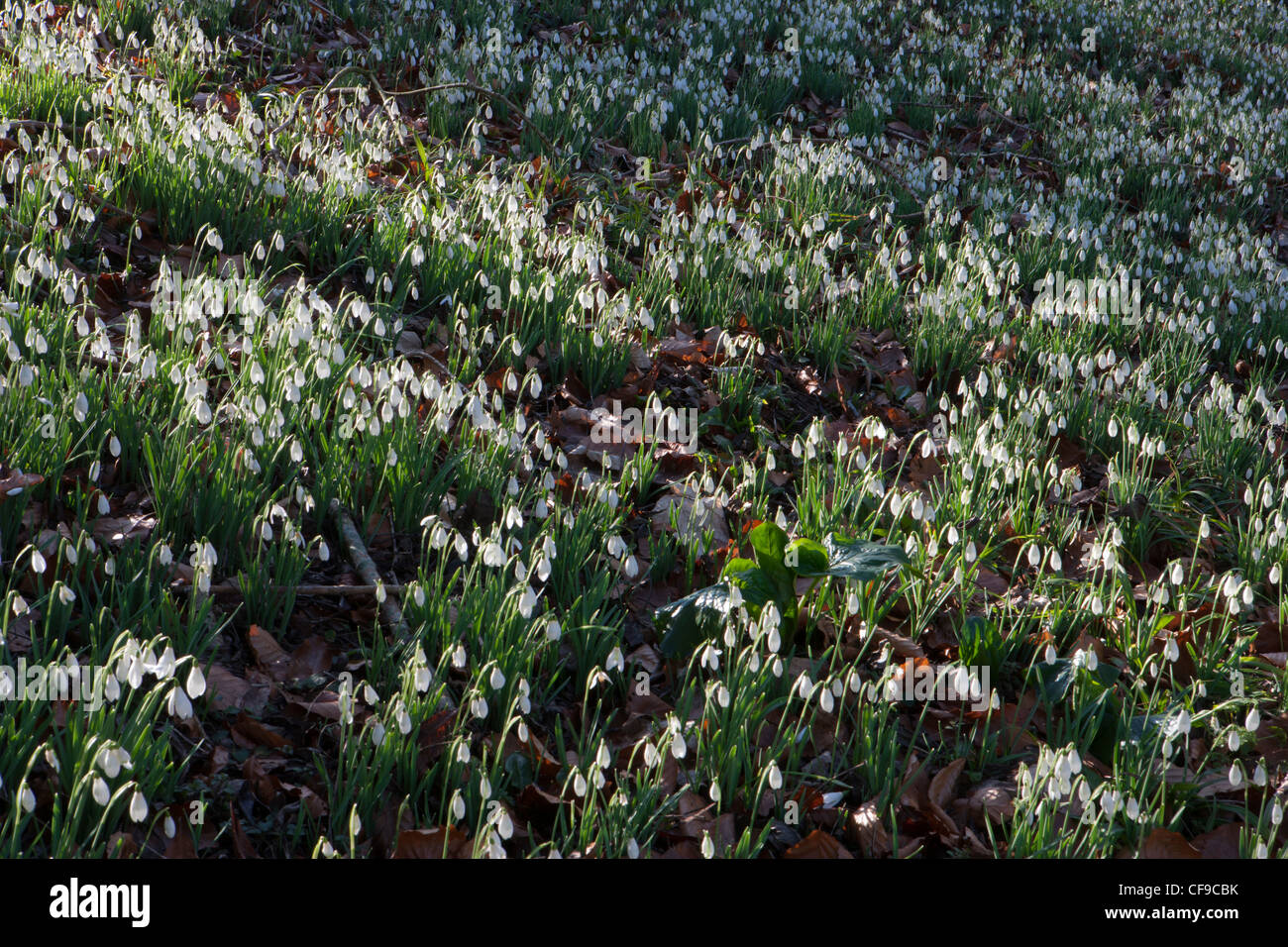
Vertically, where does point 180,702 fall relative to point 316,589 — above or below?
above

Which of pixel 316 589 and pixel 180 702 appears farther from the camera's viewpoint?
pixel 316 589

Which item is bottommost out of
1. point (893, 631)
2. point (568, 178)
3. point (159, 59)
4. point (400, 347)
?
point (893, 631)

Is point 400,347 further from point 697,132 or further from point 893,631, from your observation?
point 697,132

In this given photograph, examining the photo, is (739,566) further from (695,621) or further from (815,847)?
(815,847)

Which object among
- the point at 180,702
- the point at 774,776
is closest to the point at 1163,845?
the point at 774,776

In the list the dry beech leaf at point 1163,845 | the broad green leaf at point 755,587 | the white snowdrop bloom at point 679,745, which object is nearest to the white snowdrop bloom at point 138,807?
the white snowdrop bloom at point 679,745

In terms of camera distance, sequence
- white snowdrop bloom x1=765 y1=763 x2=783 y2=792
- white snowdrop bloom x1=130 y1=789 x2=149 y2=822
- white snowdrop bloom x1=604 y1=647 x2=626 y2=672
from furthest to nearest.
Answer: white snowdrop bloom x1=604 y1=647 x2=626 y2=672, white snowdrop bloom x1=765 y1=763 x2=783 y2=792, white snowdrop bloom x1=130 y1=789 x2=149 y2=822

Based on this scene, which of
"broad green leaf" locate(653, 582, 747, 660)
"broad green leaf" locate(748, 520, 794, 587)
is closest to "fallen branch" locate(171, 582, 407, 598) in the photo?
"broad green leaf" locate(653, 582, 747, 660)

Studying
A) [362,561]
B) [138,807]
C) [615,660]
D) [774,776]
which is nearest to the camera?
[138,807]

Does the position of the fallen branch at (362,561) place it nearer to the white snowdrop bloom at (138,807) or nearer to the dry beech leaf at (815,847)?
the white snowdrop bloom at (138,807)

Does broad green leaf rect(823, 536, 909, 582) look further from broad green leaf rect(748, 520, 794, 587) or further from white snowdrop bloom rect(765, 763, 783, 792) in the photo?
white snowdrop bloom rect(765, 763, 783, 792)

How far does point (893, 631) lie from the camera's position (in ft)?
9.18
